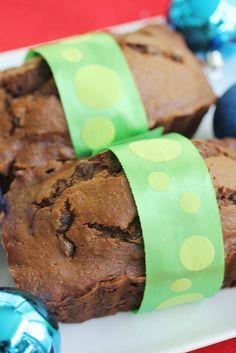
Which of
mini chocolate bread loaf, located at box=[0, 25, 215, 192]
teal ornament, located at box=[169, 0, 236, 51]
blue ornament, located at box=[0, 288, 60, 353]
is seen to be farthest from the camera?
teal ornament, located at box=[169, 0, 236, 51]

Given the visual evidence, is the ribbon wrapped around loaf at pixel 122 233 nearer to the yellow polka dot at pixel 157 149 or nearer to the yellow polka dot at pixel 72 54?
the yellow polka dot at pixel 157 149

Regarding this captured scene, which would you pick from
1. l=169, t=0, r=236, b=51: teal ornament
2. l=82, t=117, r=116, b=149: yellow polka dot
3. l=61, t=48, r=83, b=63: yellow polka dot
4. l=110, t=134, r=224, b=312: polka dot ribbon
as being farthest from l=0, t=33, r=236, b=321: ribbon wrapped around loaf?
l=169, t=0, r=236, b=51: teal ornament

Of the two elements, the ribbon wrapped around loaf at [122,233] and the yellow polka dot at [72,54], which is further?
the yellow polka dot at [72,54]

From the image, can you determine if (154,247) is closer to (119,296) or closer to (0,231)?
(119,296)

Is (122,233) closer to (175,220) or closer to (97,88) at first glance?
(175,220)

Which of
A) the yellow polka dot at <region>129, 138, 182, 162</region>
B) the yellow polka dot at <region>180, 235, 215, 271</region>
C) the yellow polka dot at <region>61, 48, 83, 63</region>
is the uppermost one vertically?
the yellow polka dot at <region>61, 48, 83, 63</region>

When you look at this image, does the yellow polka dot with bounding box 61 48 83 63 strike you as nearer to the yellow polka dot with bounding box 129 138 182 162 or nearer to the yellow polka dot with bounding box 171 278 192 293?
the yellow polka dot with bounding box 129 138 182 162

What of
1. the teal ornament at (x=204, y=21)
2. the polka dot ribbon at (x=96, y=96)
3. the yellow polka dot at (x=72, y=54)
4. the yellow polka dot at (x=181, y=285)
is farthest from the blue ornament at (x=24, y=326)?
the teal ornament at (x=204, y=21)
